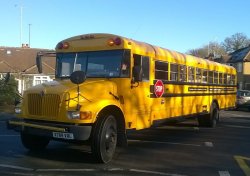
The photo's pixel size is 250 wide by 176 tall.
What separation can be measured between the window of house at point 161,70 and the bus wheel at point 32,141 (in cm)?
330

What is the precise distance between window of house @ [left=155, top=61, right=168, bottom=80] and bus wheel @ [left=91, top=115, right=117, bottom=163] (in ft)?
8.77

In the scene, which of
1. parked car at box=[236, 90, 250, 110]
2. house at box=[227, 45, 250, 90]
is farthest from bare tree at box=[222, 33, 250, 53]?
parked car at box=[236, 90, 250, 110]

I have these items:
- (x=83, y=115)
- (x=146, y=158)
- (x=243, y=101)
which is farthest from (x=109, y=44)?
(x=243, y=101)

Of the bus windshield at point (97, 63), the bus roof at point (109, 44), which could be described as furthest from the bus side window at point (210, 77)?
the bus windshield at point (97, 63)

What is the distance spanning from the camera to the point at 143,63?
10742 millimetres

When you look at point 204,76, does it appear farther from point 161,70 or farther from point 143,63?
point 143,63

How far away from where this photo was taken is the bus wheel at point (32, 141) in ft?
33.8

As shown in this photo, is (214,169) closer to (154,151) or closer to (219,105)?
(154,151)

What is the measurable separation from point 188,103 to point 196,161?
4637mm

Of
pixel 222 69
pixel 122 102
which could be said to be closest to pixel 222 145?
pixel 122 102

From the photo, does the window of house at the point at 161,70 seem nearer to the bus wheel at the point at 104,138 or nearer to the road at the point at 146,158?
the road at the point at 146,158

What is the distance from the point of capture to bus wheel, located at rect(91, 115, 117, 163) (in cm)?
886

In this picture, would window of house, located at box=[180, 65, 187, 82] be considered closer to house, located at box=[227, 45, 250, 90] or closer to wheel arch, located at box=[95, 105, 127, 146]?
wheel arch, located at box=[95, 105, 127, 146]

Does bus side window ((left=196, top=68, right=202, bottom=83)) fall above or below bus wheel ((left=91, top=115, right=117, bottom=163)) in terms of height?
above
